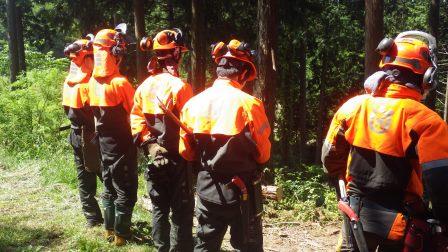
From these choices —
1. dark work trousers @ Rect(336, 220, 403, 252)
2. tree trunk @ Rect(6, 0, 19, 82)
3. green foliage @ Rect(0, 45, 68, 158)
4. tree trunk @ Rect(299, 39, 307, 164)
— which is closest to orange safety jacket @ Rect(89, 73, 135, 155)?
dark work trousers @ Rect(336, 220, 403, 252)

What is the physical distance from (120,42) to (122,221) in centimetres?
233

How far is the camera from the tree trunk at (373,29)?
7.08 meters

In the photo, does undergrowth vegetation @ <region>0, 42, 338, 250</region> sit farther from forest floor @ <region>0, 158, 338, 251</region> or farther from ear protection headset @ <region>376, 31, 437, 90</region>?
ear protection headset @ <region>376, 31, 437, 90</region>

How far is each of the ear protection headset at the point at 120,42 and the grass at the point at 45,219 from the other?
7.97ft

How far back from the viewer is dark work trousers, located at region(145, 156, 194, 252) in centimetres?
468

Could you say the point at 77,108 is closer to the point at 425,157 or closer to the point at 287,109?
the point at 425,157

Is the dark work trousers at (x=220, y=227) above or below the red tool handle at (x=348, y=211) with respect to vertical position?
below

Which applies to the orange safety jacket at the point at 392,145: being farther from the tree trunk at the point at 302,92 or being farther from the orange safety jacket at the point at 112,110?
the tree trunk at the point at 302,92

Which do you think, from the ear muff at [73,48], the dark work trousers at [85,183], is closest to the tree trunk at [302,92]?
the dark work trousers at [85,183]

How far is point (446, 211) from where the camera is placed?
287cm

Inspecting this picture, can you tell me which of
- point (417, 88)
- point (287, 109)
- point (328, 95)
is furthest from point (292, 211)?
point (328, 95)

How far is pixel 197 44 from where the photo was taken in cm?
1258

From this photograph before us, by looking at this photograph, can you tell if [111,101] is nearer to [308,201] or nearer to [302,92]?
[308,201]

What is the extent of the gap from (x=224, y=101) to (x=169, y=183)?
1.49m
